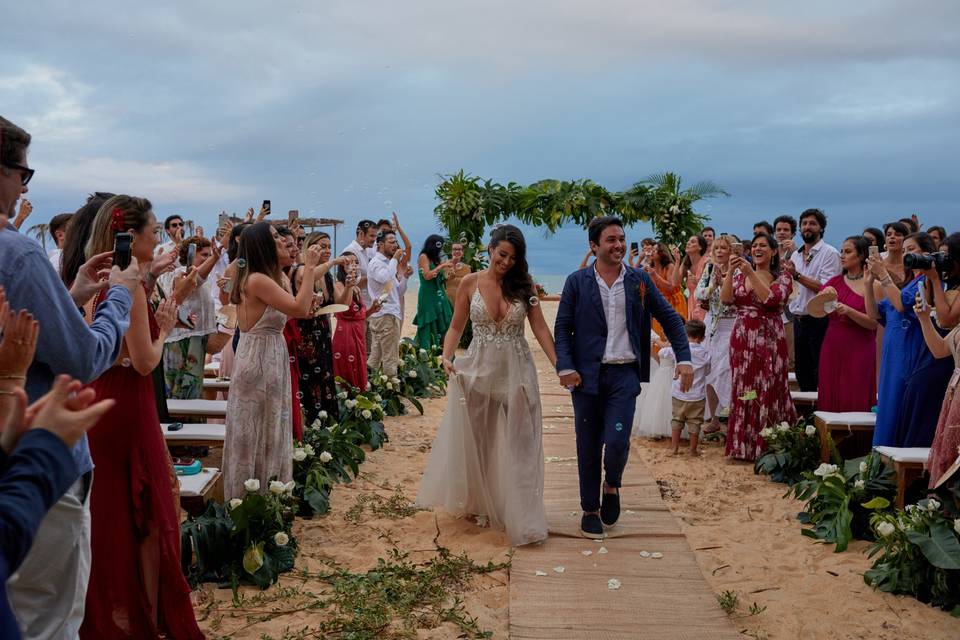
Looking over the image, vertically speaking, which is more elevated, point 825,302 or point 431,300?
point 431,300

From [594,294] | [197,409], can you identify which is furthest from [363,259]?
[594,294]

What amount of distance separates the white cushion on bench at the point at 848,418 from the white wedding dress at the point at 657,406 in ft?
6.56

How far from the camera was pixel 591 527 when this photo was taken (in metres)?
5.68

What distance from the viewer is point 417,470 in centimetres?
748

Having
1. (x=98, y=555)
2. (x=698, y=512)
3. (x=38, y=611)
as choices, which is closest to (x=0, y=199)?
(x=38, y=611)

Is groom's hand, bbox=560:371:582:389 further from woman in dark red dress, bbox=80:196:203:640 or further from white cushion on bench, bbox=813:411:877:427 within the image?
woman in dark red dress, bbox=80:196:203:640

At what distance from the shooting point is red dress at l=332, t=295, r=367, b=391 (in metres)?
9.04

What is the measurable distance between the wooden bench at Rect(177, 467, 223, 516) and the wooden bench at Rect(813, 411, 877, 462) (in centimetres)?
479

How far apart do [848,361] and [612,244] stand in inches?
120

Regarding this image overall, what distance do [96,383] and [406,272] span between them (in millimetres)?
9260

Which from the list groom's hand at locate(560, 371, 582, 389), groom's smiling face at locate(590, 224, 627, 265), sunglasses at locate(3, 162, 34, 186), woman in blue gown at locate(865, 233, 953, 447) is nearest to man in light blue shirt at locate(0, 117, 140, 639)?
sunglasses at locate(3, 162, 34, 186)

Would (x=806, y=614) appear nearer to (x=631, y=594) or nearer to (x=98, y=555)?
(x=631, y=594)

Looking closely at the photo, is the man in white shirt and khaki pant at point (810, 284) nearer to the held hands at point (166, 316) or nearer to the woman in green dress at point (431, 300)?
the woman in green dress at point (431, 300)

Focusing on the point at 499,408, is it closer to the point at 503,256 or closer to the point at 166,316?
the point at 503,256
